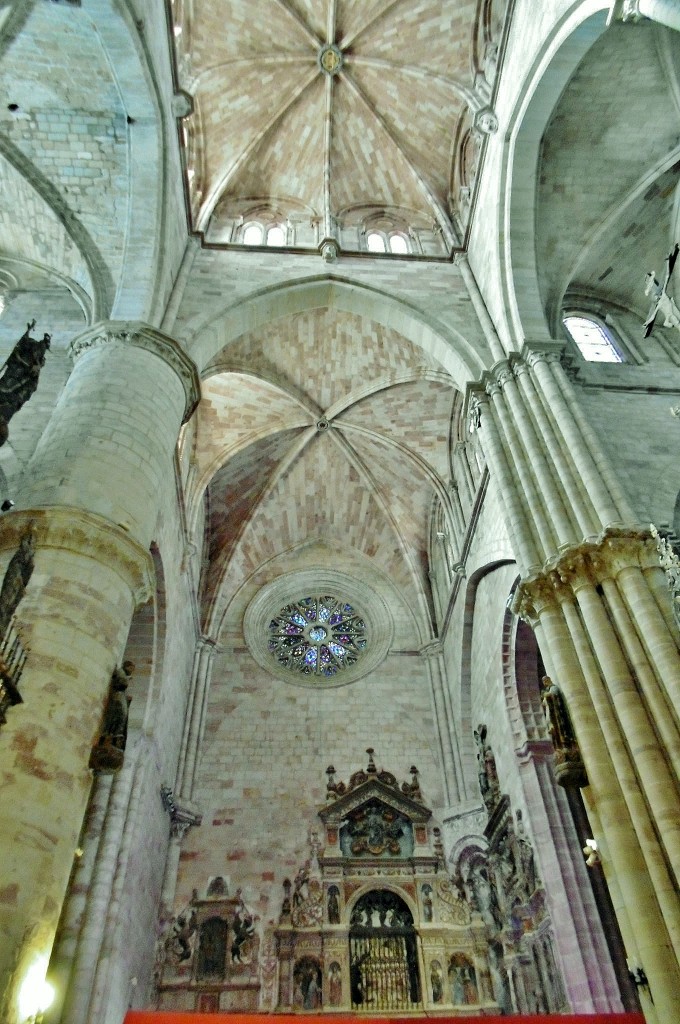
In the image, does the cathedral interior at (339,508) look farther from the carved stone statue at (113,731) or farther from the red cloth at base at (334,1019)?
the red cloth at base at (334,1019)

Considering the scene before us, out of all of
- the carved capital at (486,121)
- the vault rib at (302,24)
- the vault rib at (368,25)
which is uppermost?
the vault rib at (302,24)

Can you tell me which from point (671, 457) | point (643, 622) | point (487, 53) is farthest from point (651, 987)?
point (487, 53)

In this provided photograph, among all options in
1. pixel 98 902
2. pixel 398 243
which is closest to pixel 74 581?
pixel 98 902

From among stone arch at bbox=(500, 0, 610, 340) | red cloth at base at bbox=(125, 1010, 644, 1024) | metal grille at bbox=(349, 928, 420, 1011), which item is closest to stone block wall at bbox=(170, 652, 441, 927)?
metal grille at bbox=(349, 928, 420, 1011)

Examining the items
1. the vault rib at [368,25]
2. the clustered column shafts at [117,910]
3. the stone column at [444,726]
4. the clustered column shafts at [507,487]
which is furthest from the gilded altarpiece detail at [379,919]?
the vault rib at [368,25]

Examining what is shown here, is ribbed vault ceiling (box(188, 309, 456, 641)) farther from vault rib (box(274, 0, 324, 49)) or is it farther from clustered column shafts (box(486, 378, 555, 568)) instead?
vault rib (box(274, 0, 324, 49))

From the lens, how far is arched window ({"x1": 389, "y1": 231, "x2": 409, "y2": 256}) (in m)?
14.0

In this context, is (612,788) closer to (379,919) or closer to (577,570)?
(577,570)

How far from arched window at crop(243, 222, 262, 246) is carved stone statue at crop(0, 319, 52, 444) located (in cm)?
740

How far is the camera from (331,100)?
13891mm

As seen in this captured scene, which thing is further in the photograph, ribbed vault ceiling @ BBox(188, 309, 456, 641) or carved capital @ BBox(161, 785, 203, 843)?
ribbed vault ceiling @ BBox(188, 309, 456, 641)

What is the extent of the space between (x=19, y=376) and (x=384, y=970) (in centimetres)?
1011

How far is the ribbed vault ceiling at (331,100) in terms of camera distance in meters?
12.7

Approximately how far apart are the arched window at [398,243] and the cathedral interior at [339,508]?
7.1 inches
